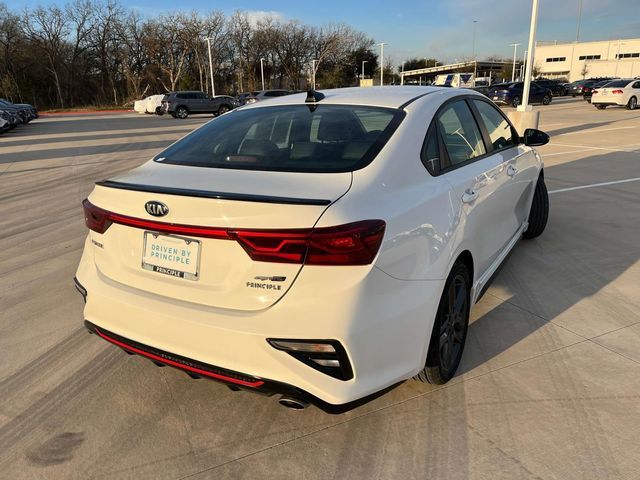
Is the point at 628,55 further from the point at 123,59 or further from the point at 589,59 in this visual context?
the point at 123,59

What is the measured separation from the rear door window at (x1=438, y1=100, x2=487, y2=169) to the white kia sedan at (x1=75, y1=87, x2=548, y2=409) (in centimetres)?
4

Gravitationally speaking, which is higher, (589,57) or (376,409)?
(589,57)

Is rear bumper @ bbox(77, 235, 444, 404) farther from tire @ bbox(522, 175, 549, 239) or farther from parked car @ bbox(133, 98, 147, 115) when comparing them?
parked car @ bbox(133, 98, 147, 115)

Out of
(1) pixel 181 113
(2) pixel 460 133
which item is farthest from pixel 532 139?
(1) pixel 181 113

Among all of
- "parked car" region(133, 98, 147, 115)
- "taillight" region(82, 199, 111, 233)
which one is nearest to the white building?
"parked car" region(133, 98, 147, 115)

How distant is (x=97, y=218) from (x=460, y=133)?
2.32 m

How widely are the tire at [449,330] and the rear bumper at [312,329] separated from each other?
0.77ft

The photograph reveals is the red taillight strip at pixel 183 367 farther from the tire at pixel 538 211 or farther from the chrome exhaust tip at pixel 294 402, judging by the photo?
the tire at pixel 538 211

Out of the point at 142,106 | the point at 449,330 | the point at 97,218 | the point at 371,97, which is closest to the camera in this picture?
the point at 97,218

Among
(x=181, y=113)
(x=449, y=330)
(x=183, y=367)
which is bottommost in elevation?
(x=181, y=113)

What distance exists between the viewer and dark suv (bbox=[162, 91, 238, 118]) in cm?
3262

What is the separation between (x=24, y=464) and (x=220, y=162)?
1751 mm

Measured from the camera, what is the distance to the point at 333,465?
7.54 ft

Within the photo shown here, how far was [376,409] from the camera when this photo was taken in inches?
106
